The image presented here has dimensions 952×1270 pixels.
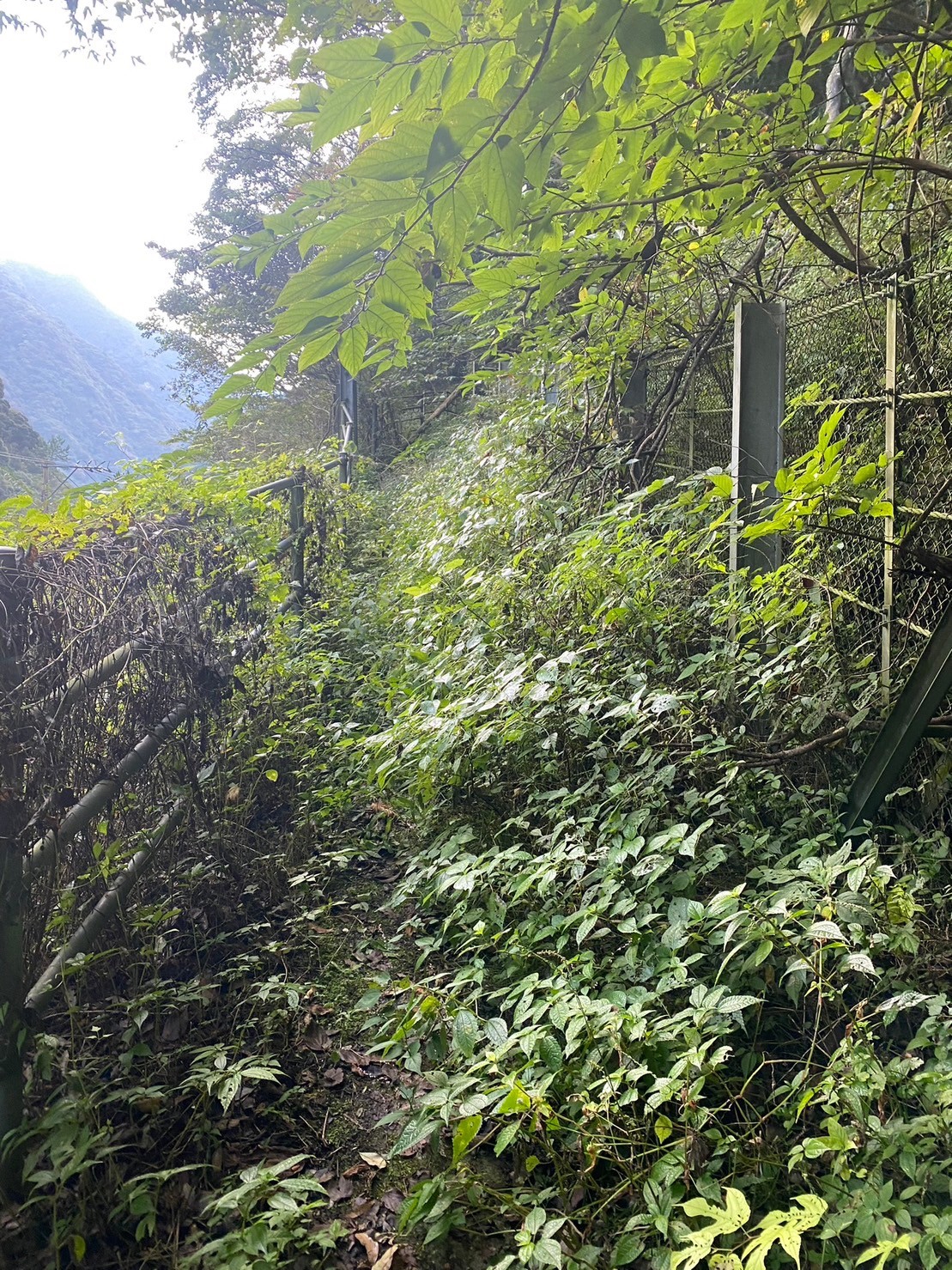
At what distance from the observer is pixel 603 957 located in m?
2.24

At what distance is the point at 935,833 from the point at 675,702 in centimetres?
85

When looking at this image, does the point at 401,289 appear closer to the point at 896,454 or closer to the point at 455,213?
the point at 455,213

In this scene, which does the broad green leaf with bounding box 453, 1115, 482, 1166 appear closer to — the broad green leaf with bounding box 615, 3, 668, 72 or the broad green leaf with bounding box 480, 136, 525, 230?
the broad green leaf with bounding box 480, 136, 525, 230

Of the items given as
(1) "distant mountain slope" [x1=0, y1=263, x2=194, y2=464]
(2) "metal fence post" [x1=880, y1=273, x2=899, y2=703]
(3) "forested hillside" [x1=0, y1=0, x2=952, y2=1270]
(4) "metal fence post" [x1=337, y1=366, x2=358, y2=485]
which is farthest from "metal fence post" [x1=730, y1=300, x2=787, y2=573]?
(1) "distant mountain slope" [x1=0, y1=263, x2=194, y2=464]

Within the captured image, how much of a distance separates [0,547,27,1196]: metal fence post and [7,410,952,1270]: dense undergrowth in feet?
0.30

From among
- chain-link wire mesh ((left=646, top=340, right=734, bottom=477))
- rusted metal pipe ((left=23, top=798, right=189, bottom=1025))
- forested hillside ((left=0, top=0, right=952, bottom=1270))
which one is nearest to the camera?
forested hillside ((left=0, top=0, right=952, bottom=1270))

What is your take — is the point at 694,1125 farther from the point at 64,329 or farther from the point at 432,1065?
the point at 64,329

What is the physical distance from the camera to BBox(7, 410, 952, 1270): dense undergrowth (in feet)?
5.39

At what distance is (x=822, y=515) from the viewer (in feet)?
9.41

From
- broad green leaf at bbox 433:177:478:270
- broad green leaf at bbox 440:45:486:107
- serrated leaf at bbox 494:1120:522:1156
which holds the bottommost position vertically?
serrated leaf at bbox 494:1120:522:1156

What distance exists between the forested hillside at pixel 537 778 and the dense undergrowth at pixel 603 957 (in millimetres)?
16

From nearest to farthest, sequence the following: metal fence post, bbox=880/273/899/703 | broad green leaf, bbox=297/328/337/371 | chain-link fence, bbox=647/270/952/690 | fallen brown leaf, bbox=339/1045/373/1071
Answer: broad green leaf, bbox=297/328/337/371, fallen brown leaf, bbox=339/1045/373/1071, chain-link fence, bbox=647/270/952/690, metal fence post, bbox=880/273/899/703

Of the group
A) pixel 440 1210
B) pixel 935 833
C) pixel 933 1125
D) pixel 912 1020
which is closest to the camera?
pixel 933 1125

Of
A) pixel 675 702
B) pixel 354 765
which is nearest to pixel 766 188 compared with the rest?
pixel 675 702
